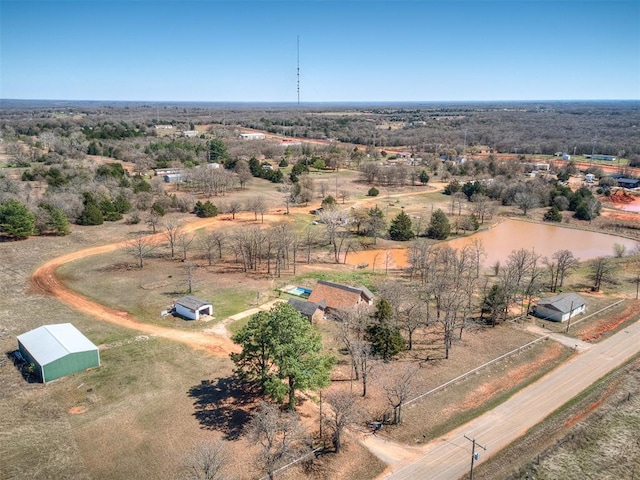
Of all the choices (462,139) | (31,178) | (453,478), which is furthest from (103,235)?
(462,139)

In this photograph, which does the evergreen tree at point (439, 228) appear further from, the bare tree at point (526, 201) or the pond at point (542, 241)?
the bare tree at point (526, 201)

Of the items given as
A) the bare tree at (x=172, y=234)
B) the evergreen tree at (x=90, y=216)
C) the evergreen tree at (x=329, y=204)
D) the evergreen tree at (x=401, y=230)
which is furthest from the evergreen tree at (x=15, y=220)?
the evergreen tree at (x=401, y=230)

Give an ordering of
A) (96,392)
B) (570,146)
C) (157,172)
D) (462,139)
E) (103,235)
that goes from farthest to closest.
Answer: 1. (462,139)
2. (570,146)
3. (157,172)
4. (103,235)
5. (96,392)

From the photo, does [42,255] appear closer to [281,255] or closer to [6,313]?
[6,313]

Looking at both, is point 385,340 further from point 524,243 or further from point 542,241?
point 542,241

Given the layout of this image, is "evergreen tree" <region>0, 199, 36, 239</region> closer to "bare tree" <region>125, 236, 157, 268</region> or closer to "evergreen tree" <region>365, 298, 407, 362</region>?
"bare tree" <region>125, 236, 157, 268</region>

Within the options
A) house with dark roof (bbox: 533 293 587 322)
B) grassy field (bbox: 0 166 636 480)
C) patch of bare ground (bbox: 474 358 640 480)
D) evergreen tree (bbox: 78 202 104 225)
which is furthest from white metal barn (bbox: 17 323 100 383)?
evergreen tree (bbox: 78 202 104 225)
